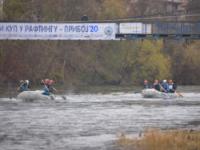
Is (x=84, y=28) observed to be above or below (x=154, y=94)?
above

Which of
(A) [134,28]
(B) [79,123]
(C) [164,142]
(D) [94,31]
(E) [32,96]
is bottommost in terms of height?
(E) [32,96]

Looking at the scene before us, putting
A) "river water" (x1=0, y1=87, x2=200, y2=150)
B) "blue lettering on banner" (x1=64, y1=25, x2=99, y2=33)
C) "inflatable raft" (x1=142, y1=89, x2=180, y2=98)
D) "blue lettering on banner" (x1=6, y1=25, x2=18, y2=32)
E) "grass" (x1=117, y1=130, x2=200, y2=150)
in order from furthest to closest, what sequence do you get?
1. "blue lettering on banner" (x1=6, y1=25, x2=18, y2=32)
2. "blue lettering on banner" (x1=64, y1=25, x2=99, y2=33)
3. "inflatable raft" (x1=142, y1=89, x2=180, y2=98)
4. "river water" (x1=0, y1=87, x2=200, y2=150)
5. "grass" (x1=117, y1=130, x2=200, y2=150)

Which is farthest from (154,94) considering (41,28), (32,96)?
(41,28)

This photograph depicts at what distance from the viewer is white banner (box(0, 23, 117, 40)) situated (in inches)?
2174

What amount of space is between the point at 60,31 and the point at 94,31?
9.62 feet

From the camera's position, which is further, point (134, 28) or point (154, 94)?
point (134, 28)

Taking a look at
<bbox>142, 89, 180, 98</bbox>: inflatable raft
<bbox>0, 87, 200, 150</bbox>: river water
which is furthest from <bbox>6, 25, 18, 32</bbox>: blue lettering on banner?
<bbox>0, 87, 200, 150</bbox>: river water

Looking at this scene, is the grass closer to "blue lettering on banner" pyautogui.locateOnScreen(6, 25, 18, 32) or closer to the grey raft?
the grey raft

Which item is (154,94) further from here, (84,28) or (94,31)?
(84,28)

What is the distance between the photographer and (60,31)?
183ft

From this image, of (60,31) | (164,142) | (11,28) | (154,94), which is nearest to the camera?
(164,142)

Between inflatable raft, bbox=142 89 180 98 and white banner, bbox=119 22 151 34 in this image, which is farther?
white banner, bbox=119 22 151 34

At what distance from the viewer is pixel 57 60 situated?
3179 inches

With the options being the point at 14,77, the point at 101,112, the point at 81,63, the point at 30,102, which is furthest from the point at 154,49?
the point at 101,112
